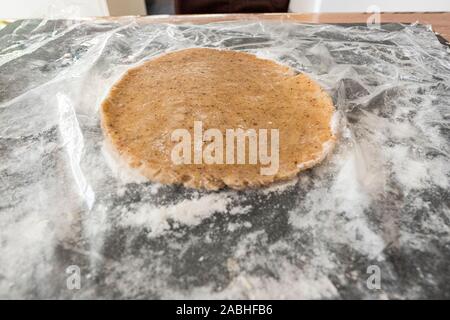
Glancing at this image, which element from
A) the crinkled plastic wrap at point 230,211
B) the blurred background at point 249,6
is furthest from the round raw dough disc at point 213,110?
the blurred background at point 249,6

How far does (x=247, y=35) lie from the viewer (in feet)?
4.31

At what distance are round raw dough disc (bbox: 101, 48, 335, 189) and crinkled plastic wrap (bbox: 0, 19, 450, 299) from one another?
4 cm

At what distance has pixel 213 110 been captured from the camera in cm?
92

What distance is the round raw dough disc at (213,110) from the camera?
2.56 feet

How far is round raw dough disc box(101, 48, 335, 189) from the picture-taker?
30.8 inches

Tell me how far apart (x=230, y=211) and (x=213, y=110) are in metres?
0.31

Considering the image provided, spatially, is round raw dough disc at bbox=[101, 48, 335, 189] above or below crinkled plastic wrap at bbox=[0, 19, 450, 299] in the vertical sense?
above

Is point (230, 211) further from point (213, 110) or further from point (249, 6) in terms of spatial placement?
point (249, 6)

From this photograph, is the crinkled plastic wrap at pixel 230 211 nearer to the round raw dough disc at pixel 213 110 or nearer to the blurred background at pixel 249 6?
the round raw dough disc at pixel 213 110

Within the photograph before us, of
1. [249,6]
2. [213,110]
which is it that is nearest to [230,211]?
[213,110]

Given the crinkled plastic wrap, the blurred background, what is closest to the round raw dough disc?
the crinkled plastic wrap

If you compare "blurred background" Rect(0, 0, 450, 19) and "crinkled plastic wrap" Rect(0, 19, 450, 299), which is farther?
"blurred background" Rect(0, 0, 450, 19)

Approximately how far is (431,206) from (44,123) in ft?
3.03

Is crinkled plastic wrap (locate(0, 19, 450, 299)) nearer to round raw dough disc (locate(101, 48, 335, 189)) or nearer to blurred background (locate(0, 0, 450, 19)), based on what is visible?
round raw dough disc (locate(101, 48, 335, 189))
